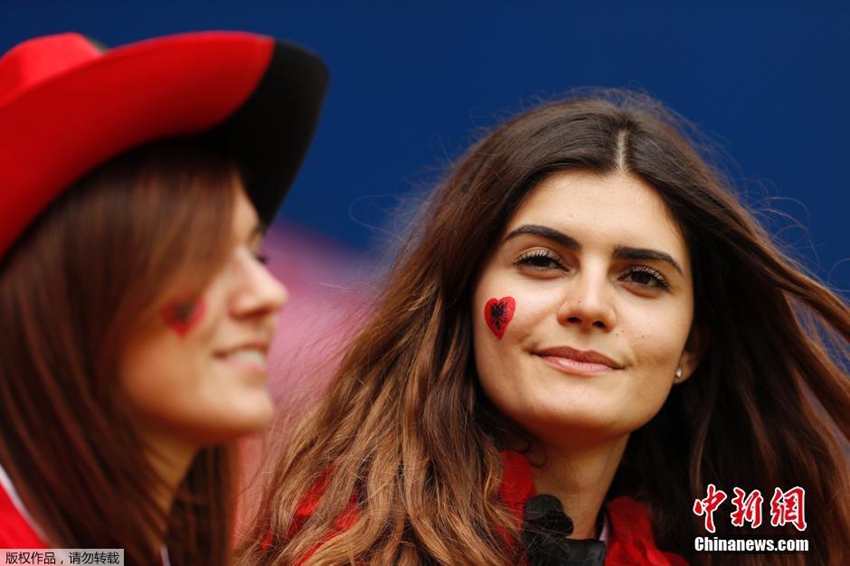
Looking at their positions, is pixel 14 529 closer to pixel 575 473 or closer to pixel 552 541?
pixel 552 541

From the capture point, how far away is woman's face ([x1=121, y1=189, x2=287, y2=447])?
1.36 meters

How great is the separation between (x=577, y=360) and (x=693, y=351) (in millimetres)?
534

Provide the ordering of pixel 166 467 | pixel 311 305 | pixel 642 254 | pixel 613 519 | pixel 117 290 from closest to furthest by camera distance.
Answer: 1. pixel 117 290
2. pixel 166 467
3. pixel 642 254
4. pixel 613 519
5. pixel 311 305

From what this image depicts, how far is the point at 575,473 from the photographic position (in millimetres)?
2605

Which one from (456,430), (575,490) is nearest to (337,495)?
(456,430)

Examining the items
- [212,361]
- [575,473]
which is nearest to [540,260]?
[575,473]

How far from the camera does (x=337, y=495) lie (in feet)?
8.07

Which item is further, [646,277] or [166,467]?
[646,277]

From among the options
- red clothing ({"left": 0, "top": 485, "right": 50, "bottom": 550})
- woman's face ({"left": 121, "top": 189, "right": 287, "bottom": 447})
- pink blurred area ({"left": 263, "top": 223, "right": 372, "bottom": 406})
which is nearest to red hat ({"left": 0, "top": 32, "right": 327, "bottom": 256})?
woman's face ({"left": 121, "top": 189, "right": 287, "bottom": 447})

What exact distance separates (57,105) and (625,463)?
1.97 meters

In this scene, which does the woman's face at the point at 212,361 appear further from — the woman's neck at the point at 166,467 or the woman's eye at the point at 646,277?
the woman's eye at the point at 646,277

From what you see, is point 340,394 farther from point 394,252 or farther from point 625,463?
point 625,463

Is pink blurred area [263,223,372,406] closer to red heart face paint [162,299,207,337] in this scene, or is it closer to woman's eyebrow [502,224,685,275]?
woman's eyebrow [502,224,685,275]

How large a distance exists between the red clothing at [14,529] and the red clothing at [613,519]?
104cm
